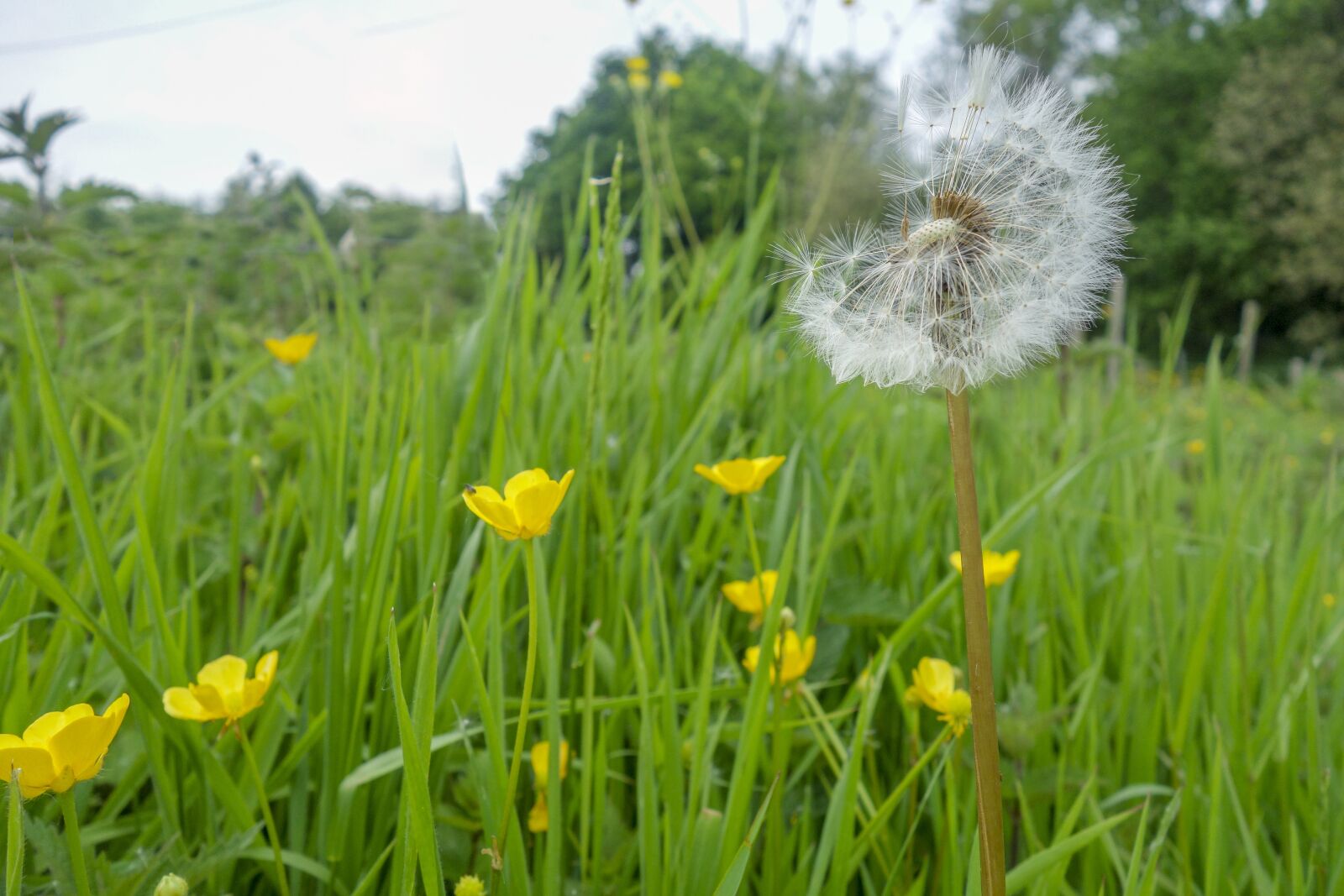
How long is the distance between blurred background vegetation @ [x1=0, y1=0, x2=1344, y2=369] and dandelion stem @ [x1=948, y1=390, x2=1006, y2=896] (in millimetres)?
270

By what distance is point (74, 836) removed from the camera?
0.46m

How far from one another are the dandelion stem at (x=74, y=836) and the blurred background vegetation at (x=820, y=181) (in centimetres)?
61

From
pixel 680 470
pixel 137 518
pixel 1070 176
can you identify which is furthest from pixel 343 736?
pixel 1070 176

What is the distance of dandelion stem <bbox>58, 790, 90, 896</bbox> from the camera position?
453mm

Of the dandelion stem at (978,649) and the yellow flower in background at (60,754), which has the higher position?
the dandelion stem at (978,649)

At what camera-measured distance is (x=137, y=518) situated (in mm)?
759

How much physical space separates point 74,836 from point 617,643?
51 centimetres

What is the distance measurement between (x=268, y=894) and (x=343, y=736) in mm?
143

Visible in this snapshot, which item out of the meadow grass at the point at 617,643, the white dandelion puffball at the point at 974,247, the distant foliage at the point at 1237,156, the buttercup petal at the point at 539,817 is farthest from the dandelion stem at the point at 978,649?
the distant foliage at the point at 1237,156

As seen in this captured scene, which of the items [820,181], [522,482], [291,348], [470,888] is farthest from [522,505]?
[820,181]

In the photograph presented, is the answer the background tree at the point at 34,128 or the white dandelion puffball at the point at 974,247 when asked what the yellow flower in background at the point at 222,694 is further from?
the background tree at the point at 34,128

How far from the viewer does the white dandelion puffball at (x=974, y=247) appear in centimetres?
45

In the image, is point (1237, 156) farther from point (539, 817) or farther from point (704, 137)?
point (539, 817)

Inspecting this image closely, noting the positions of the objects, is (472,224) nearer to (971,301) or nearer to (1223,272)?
(971,301)
